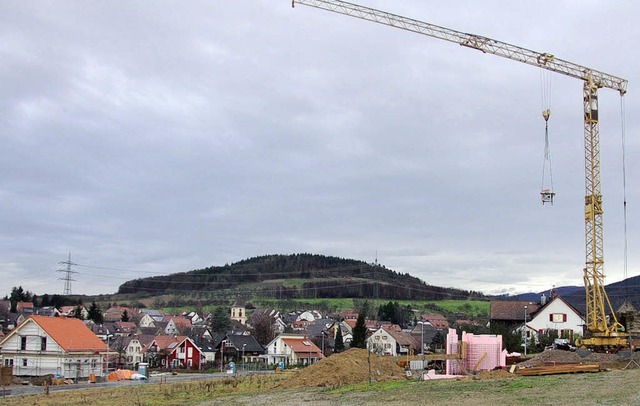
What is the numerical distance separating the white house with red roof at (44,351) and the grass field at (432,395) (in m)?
20.8

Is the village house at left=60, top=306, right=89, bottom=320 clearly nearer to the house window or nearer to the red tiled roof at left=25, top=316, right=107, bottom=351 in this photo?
the red tiled roof at left=25, top=316, right=107, bottom=351

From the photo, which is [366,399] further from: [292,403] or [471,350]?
[471,350]

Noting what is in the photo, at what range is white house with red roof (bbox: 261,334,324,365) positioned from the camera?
102m

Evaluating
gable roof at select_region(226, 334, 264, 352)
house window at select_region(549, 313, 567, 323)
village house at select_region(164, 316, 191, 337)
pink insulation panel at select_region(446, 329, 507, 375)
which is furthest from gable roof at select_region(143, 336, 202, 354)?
pink insulation panel at select_region(446, 329, 507, 375)

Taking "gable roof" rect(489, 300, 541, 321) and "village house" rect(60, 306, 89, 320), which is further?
"village house" rect(60, 306, 89, 320)

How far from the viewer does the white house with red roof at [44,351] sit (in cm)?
6506

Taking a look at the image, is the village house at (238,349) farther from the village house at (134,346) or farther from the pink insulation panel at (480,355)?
the pink insulation panel at (480,355)

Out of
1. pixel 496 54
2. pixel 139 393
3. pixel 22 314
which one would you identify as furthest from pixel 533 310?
pixel 22 314

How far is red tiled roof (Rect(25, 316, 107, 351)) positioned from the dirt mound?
29.4 m

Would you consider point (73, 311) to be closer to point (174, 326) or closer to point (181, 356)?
point (174, 326)

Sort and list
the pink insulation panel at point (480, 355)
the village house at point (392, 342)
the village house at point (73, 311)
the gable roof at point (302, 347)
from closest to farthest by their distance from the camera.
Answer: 1. the pink insulation panel at point (480, 355)
2. the gable roof at point (302, 347)
3. the village house at point (392, 342)
4. the village house at point (73, 311)

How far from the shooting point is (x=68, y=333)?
68438 mm

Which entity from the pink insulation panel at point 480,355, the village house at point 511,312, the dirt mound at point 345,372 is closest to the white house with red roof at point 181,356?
the village house at point 511,312

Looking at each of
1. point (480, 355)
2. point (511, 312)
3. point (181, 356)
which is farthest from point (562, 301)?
point (181, 356)
